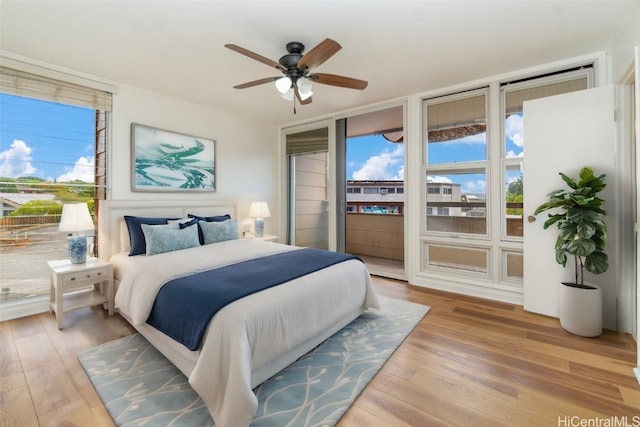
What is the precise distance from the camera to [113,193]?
346cm

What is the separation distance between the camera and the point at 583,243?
7.89 ft

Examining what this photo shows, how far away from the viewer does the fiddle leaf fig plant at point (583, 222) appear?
238 cm

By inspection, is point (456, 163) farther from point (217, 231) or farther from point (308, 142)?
point (217, 231)

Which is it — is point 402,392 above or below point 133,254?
below

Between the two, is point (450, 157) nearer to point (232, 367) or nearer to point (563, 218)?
point (563, 218)

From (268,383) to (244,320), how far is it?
22.0 inches

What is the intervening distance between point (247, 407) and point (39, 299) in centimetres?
303

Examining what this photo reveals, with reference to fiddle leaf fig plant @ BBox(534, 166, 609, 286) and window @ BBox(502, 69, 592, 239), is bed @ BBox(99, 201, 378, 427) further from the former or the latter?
window @ BBox(502, 69, 592, 239)

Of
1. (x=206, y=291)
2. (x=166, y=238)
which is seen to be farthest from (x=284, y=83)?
(x=166, y=238)

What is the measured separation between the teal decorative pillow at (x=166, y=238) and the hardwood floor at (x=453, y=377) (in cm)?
79

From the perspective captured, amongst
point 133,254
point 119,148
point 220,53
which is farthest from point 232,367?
point 119,148

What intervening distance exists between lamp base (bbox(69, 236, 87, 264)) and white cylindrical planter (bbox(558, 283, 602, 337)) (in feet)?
15.4

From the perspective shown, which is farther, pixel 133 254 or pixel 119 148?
pixel 119 148

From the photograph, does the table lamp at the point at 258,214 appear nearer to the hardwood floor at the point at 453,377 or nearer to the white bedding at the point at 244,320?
the white bedding at the point at 244,320
